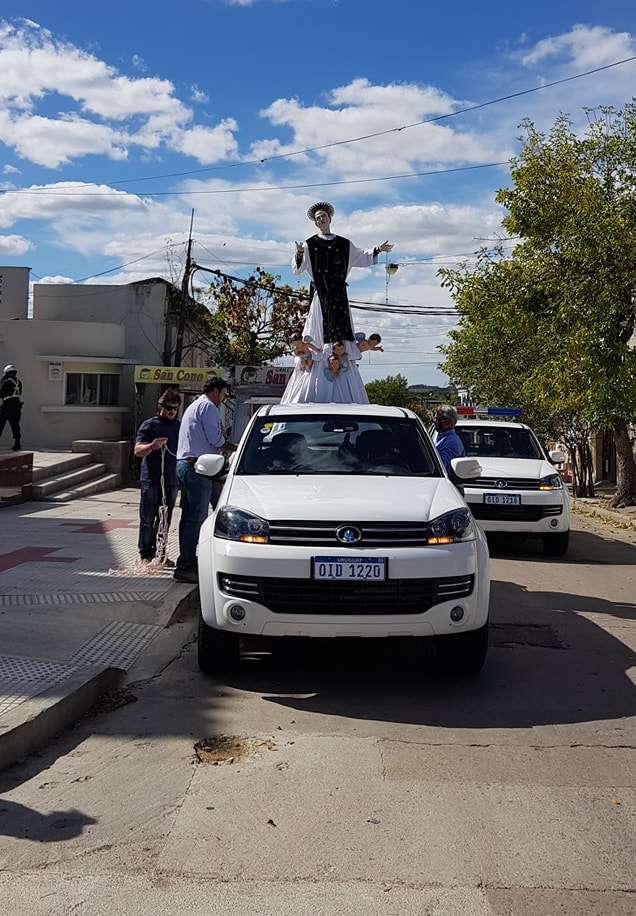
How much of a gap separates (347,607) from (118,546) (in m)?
6.19

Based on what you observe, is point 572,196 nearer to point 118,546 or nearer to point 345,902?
point 118,546

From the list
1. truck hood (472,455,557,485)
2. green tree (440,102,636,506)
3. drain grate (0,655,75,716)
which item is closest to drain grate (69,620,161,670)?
drain grate (0,655,75,716)

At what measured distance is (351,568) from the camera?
17.8ft

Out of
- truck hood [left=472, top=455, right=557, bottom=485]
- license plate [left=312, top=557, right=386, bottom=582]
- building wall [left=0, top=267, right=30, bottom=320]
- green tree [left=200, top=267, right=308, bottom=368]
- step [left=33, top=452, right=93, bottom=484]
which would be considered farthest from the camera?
green tree [left=200, top=267, right=308, bottom=368]

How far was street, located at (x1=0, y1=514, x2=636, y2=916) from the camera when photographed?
11.0 feet

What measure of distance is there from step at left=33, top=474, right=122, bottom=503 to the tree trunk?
10.3m

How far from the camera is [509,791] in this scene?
4246 mm

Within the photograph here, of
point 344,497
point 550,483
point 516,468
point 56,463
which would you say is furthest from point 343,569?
point 56,463

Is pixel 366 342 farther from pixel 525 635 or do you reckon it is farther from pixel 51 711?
pixel 51 711

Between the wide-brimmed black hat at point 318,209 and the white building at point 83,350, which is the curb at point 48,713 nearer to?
the wide-brimmed black hat at point 318,209

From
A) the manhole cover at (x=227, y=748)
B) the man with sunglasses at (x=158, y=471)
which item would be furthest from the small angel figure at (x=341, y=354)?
the manhole cover at (x=227, y=748)

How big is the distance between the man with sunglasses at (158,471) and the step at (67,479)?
28.7 feet

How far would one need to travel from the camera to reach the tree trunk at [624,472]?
727 inches

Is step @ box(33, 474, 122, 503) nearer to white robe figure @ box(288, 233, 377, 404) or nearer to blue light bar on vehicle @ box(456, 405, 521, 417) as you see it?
blue light bar on vehicle @ box(456, 405, 521, 417)
